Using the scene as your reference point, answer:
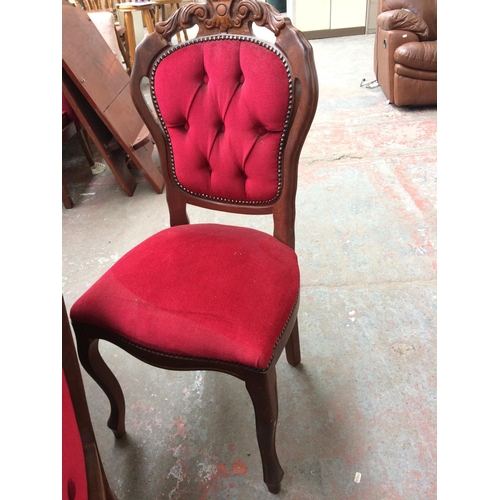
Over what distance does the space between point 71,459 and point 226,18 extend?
39.1 inches

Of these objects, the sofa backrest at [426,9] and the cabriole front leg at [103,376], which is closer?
the cabriole front leg at [103,376]

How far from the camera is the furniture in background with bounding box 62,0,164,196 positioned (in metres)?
2.26

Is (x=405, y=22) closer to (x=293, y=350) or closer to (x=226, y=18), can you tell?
(x=226, y=18)

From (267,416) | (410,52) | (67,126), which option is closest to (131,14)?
(67,126)

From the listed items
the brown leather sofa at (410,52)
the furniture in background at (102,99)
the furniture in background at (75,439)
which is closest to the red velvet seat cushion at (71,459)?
the furniture in background at (75,439)

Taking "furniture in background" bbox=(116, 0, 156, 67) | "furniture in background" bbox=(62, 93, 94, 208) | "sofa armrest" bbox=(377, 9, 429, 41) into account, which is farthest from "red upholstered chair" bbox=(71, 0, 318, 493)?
"furniture in background" bbox=(116, 0, 156, 67)

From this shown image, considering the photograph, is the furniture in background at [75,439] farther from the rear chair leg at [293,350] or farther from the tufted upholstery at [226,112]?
the rear chair leg at [293,350]

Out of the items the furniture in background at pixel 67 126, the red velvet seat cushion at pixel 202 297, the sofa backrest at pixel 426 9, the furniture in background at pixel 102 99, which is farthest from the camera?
the sofa backrest at pixel 426 9

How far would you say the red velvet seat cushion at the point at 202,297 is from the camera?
Result: 37.2 inches

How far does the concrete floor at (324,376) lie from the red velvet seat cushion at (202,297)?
476mm

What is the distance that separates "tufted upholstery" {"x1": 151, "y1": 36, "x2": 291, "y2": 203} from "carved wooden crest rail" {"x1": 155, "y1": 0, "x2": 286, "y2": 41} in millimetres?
32

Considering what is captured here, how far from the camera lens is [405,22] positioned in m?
3.36

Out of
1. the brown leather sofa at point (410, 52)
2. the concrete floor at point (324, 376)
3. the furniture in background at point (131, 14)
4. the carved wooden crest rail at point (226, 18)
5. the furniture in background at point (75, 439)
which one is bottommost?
the concrete floor at point (324, 376)

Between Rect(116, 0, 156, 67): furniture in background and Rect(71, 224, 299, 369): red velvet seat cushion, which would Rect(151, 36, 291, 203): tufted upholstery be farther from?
Rect(116, 0, 156, 67): furniture in background
